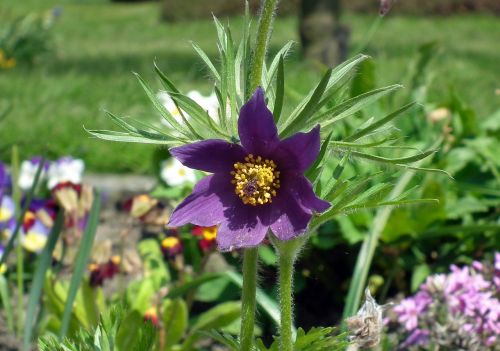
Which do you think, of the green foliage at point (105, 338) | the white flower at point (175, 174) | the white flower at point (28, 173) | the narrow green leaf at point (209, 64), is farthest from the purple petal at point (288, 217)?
the white flower at point (28, 173)

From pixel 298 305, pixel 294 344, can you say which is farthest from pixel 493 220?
pixel 294 344

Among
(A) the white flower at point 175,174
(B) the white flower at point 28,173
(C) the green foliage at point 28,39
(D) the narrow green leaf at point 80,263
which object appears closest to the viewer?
(D) the narrow green leaf at point 80,263

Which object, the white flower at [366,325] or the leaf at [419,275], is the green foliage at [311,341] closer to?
the white flower at [366,325]

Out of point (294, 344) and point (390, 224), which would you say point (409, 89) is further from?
point (294, 344)

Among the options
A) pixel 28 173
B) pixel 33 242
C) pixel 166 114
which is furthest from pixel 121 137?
pixel 28 173

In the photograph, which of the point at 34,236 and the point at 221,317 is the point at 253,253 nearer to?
the point at 221,317

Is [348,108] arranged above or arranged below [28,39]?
above

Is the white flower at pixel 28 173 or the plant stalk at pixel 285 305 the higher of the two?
the plant stalk at pixel 285 305
